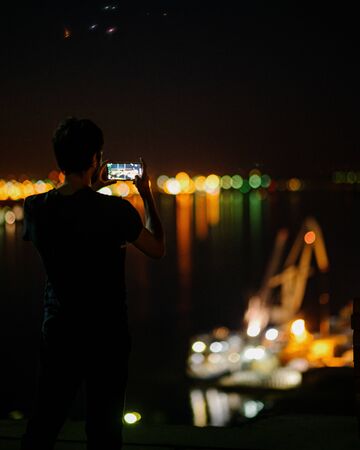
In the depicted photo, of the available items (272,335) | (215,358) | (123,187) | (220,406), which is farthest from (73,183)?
(272,335)

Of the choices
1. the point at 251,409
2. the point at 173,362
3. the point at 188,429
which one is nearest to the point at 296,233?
the point at 173,362

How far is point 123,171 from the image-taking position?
10.8 feet

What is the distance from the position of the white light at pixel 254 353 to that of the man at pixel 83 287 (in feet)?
59.1

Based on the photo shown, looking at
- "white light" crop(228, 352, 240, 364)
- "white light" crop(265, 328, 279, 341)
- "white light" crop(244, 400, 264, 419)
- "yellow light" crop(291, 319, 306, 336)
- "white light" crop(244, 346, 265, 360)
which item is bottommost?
"white light" crop(244, 400, 264, 419)

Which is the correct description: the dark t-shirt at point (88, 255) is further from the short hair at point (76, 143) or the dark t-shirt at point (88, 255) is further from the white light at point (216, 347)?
the white light at point (216, 347)

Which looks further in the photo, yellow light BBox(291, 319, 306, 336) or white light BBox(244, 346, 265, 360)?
yellow light BBox(291, 319, 306, 336)

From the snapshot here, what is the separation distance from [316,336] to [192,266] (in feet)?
118

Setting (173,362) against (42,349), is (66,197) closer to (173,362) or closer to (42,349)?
(42,349)

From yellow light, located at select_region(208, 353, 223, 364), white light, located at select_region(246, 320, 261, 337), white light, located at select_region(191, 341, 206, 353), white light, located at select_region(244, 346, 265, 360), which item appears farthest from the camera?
white light, located at select_region(246, 320, 261, 337)

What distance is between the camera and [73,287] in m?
2.98

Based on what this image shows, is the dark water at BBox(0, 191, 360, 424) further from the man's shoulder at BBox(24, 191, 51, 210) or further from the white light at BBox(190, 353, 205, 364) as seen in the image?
the man's shoulder at BBox(24, 191, 51, 210)

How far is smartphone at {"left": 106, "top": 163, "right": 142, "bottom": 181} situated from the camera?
3.29 metres

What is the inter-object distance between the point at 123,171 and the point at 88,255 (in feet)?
1.56

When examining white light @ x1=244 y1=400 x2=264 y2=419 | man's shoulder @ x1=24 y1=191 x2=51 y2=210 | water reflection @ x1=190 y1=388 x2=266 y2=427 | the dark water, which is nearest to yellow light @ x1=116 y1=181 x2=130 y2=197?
man's shoulder @ x1=24 y1=191 x2=51 y2=210
